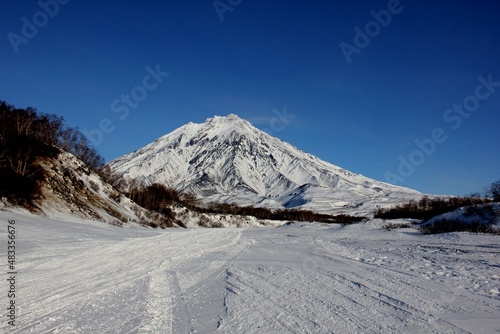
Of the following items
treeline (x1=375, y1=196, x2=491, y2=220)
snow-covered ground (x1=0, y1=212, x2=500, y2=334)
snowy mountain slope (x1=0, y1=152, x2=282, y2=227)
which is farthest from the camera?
treeline (x1=375, y1=196, x2=491, y2=220)

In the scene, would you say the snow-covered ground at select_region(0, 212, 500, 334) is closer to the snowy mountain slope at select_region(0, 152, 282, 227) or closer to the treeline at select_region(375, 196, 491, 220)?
the snowy mountain slope at select_region(0, 152, 282, 227)

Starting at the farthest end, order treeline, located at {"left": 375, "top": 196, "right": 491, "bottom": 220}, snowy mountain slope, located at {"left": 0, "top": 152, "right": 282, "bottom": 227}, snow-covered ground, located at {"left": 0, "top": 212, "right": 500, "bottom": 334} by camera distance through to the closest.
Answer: treeline, located at {"left": 375, "top": 196, "right": 491, "bottom": 220}
snowy mountain slope, located at {"left": 0, "top": 152, "right": 282, "bottom": 227}
snow-covered ground, located at {"left": 0, "top": 212, "right": 500, "bottom": 334}

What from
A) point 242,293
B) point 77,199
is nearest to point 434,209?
point 77,199

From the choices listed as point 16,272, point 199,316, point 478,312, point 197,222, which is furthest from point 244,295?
point 197,222

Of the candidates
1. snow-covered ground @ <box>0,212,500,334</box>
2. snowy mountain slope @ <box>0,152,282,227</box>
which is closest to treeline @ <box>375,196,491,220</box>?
snow-covered ground @ <box>0,212,500,334</box>

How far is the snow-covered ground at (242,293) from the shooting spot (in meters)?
5.22

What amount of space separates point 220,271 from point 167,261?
2.01m

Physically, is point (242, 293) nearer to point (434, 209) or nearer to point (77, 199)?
point (77, 199)

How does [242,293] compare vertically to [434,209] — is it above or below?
below

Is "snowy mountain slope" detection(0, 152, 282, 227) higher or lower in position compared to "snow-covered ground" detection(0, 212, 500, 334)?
higher

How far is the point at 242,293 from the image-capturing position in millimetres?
7152

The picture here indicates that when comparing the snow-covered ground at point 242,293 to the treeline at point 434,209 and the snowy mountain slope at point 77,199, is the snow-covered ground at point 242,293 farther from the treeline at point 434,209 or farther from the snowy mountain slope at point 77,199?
the treeline at point 434,209

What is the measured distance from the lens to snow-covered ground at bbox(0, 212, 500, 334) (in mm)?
5219

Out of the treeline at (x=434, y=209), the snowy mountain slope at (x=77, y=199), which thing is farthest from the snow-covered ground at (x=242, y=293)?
the treeline at (x=434, y=209)
